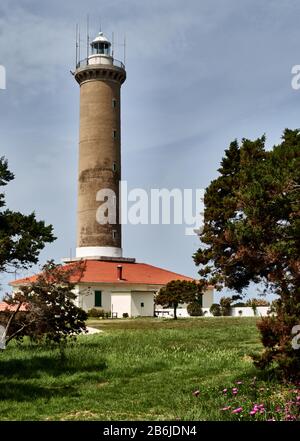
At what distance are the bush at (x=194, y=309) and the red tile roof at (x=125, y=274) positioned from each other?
15.9 ft

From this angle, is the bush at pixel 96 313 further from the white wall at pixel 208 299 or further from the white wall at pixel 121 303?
the white wall at pixel 208 299

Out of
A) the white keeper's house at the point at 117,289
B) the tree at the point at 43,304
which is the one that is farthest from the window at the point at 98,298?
the tree at the point at 43,304

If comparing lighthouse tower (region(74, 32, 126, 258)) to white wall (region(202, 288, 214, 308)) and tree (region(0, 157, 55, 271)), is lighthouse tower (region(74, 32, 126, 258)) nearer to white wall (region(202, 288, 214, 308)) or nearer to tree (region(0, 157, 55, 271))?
white wall (region(202, 288, 214, 308))

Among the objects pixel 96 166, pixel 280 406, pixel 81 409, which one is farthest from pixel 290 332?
pixel 96 166

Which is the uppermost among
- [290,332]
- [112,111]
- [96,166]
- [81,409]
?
[112,111]

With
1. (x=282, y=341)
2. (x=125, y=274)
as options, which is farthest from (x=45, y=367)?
(x=125, y=274)

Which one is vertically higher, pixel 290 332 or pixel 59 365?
pixel 290 332

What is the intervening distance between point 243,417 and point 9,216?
13.0 m

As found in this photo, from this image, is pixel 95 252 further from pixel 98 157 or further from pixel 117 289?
pixel 98 157

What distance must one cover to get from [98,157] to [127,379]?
45452mm

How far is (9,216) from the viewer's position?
21.5 m

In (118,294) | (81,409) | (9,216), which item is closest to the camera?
(81,409)

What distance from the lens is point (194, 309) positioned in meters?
57.2
